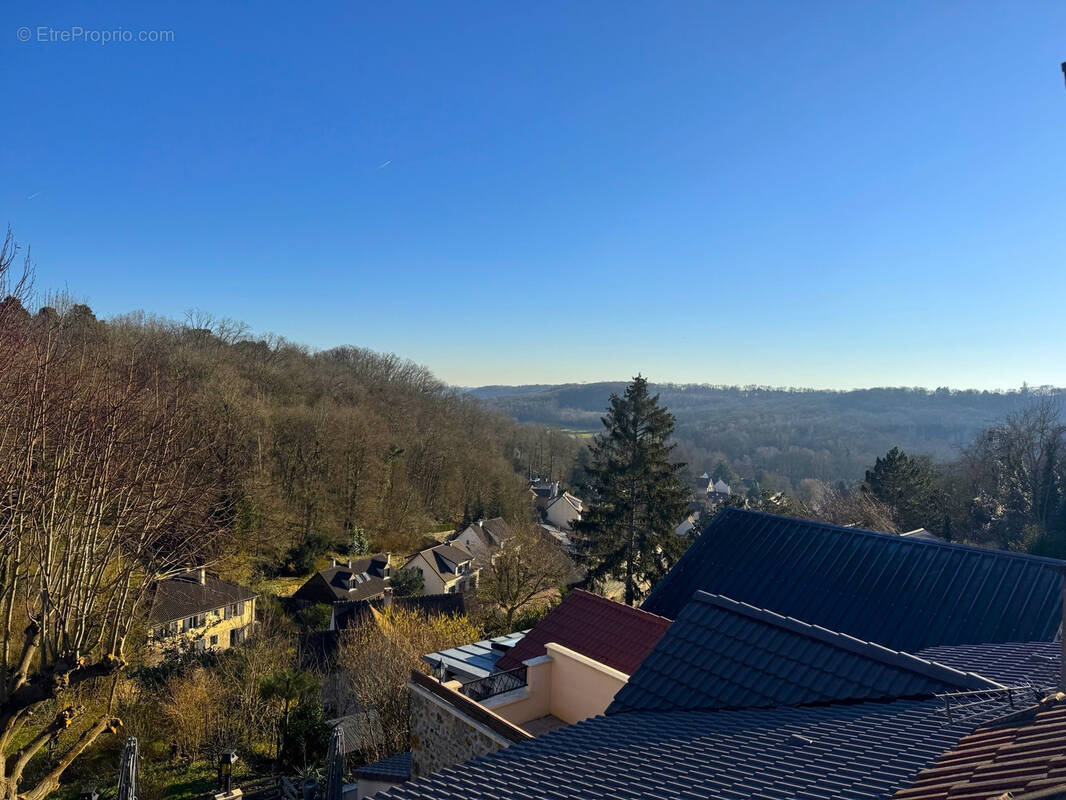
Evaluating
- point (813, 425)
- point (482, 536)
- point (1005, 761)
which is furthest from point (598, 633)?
point (813, 425)

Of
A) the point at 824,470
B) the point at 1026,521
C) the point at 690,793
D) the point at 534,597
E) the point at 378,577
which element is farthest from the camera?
the point at 824,470

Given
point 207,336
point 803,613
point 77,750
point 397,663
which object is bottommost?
point 397,663

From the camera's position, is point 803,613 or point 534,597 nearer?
point 803,613

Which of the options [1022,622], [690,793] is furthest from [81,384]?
[1022,622]

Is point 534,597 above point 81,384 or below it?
below

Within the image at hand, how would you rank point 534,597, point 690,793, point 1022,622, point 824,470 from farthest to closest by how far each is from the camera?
point 824,470 < point 534,597 < point 1022,622 < point 690,793

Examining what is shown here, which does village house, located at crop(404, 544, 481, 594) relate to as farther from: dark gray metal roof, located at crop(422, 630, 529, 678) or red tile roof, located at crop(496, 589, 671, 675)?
red tile roof, located at crop(496, 589, 671, 675)

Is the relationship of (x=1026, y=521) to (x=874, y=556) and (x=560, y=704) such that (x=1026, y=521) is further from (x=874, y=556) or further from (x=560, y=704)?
(x=560, y=704)
